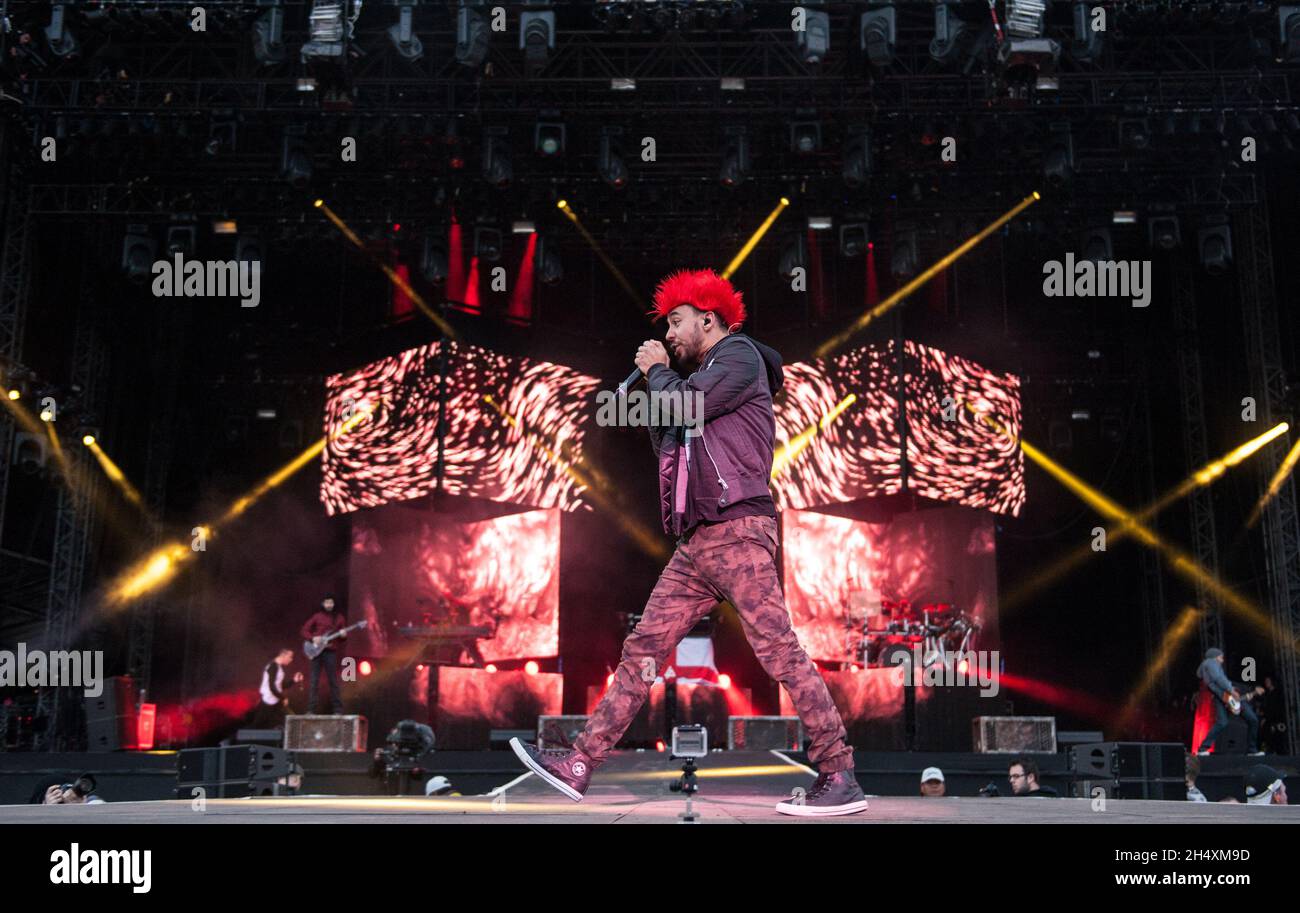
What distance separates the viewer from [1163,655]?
16.8 metres

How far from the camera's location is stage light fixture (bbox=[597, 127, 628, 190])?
13102mm

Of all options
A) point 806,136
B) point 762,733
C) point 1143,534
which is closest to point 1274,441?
point 1143,534

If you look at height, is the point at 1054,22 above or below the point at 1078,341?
above

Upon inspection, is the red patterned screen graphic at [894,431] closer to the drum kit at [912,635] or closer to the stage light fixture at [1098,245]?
the drum kit at [912,635]

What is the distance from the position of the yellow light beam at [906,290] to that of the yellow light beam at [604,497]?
11.3 ft

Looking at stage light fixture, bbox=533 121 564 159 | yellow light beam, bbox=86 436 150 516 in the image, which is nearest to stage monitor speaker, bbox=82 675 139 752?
yellow light beam, bbox=86 436 150 516

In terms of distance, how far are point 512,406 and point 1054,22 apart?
7.92 metres

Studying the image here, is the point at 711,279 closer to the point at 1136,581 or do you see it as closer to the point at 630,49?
the point at 630,49

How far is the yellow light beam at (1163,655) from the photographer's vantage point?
16656 mm

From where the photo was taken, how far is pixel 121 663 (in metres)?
16.6

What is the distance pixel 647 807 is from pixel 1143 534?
47.9 ft

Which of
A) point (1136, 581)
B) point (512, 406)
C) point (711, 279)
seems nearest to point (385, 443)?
point (512, 406)

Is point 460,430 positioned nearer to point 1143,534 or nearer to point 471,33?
point 471,33

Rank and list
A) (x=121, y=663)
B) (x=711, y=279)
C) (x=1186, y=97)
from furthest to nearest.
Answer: (x=121, y=663), (x=1186, y=97), (x=711, y=279)
